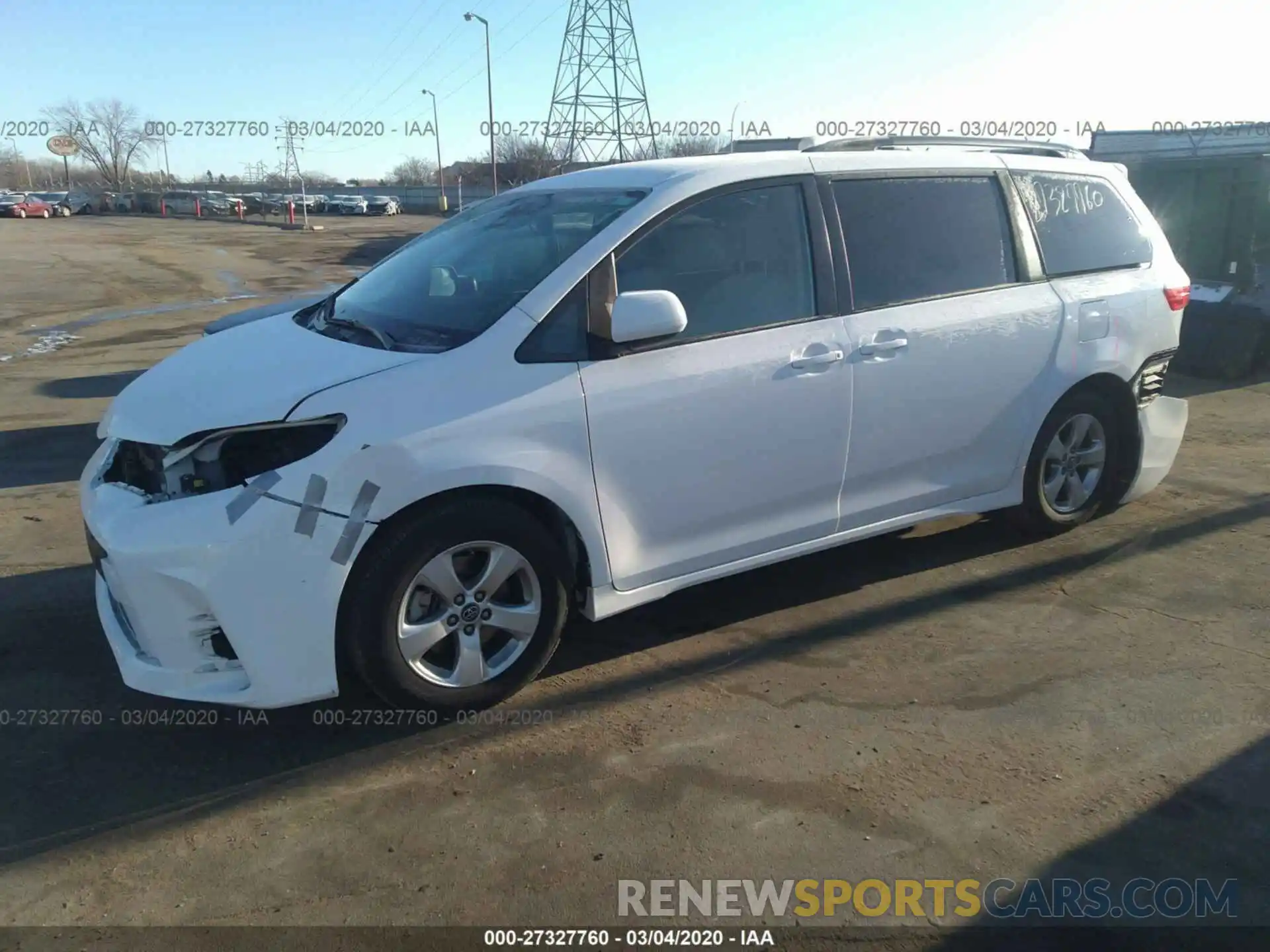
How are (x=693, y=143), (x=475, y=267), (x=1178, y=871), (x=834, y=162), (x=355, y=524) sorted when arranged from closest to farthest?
(x=1178, y=871) < (x=355, y=524) < (x=475, y=267) < (x=834, y=162) < (x=693, y=143)

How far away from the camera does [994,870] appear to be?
2783mm

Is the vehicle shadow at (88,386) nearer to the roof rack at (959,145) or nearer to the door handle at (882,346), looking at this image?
the roof rack at (959,145)

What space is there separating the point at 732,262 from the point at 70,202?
7072cm

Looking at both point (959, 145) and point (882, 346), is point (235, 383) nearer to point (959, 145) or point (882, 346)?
point (882, 346)

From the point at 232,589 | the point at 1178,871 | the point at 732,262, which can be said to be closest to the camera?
the point at 1178,871

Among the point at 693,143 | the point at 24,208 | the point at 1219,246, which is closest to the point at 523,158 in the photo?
the point at 693,143

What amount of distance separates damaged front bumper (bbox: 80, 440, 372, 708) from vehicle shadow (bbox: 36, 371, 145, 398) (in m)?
6.06

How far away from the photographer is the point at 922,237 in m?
4.43

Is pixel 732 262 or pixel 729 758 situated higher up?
pixel 732 262

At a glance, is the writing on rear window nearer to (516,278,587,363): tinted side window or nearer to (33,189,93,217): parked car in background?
(516,278,587,363): tinted side window

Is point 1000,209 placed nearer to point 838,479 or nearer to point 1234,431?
point 838,479

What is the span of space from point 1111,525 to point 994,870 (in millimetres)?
3220

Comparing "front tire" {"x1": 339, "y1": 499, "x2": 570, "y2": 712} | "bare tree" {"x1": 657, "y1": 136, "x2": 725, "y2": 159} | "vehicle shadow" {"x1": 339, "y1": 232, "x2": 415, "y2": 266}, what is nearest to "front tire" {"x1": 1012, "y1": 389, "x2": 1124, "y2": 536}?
"front tire" {"x1": 339, "y1": 499, "x2": 570, "y2": 712}

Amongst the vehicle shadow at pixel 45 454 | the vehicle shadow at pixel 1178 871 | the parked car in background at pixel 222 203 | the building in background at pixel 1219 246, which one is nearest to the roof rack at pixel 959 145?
the vehicle shadow at pixel 1178 871
